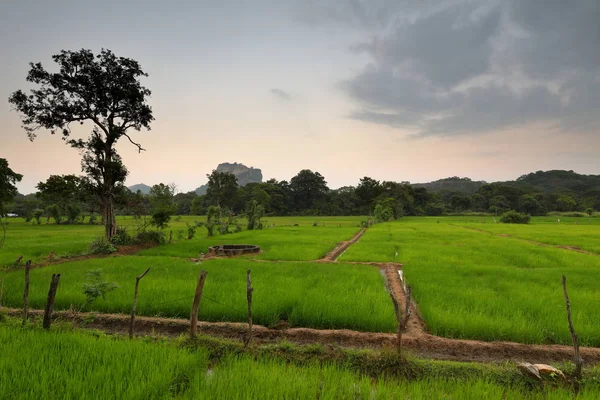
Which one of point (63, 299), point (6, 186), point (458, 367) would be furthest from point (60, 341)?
point (6, 186)

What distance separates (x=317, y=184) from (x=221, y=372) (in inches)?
3593

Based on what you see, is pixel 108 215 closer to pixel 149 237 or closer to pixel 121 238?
pixel 121 238

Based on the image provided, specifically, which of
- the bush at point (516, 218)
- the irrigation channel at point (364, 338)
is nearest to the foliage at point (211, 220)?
the irrigation channel at point (364, 338)

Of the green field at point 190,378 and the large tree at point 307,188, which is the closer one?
the green field at point 190,378

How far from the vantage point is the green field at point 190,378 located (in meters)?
3.44

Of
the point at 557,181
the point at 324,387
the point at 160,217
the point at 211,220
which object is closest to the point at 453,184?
the point at 557,181

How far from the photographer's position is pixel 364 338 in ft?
18.4

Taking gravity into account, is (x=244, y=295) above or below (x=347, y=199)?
below

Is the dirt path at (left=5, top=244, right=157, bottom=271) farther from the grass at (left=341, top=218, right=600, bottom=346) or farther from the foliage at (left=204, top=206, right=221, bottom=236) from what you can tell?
the grass at (left=341, top=218, right=600, bottom=346)

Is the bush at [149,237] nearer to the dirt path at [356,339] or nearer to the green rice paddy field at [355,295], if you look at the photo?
the green rice paddy field at [355,295]

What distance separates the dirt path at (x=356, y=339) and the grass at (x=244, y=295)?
0.34m

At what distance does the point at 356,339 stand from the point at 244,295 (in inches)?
122

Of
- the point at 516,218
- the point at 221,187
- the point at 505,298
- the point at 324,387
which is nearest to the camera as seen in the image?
the point at 324,387

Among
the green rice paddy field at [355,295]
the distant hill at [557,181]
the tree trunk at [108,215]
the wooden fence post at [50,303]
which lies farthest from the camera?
the distant hill at [557,181]
